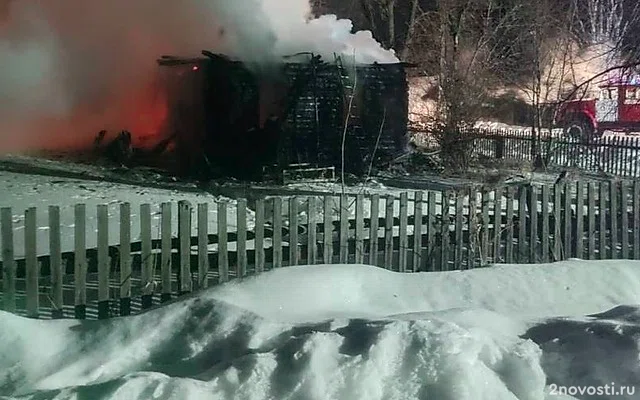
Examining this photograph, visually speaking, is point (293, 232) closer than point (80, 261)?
No

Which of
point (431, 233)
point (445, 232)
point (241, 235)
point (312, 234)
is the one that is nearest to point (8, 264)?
point (241, 235)

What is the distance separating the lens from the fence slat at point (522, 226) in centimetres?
789

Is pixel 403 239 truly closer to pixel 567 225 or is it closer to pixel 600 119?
pixel 567 225

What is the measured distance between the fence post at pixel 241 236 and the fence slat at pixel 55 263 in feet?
4.80

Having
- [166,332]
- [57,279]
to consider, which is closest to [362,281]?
[166,332]

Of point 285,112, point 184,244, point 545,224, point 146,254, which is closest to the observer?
point 146,254

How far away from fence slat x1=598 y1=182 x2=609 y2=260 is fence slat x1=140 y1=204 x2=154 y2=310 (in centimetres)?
464

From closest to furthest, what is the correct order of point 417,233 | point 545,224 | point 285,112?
point 417,233, point 545,224, point 285,112

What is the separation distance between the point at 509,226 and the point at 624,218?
1337 mm

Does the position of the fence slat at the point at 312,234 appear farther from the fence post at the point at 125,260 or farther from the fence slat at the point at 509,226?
the fence slat at the point at 509,226

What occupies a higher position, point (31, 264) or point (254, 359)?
point (31, 264)

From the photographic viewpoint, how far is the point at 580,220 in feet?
26.7

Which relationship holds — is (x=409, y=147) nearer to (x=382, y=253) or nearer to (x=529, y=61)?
(x=529, y=61)

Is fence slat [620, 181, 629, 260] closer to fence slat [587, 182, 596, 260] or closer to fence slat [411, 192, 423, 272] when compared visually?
fence slat [587, 182, 596, 260]
